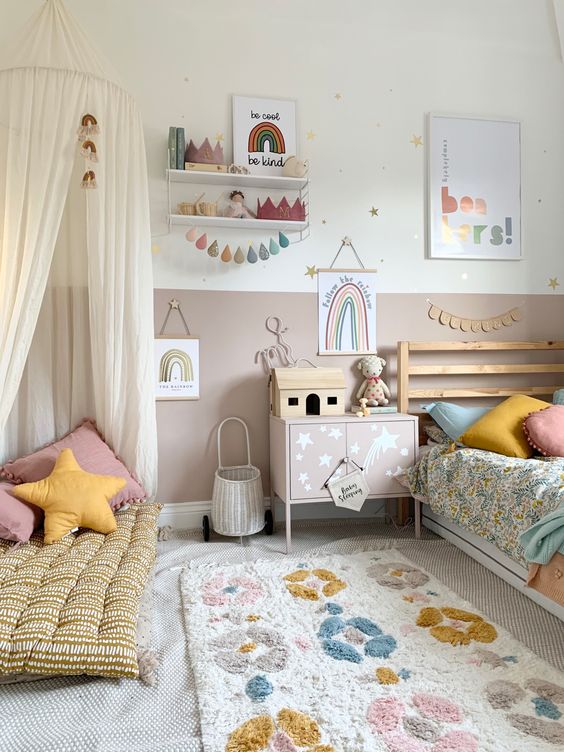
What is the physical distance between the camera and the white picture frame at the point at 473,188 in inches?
145

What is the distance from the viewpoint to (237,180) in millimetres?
3346

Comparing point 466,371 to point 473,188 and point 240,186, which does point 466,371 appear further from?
point 240,186

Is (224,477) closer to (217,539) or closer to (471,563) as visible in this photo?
(217,539)

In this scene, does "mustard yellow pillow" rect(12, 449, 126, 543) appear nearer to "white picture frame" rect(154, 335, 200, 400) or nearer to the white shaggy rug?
the white shaggy rug

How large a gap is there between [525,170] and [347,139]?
1.22m

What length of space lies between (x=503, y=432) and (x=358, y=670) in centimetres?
157

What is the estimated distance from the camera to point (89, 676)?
1.85 meters

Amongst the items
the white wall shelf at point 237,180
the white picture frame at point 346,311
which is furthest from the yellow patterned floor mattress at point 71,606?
the white wall shelf at point 237,180

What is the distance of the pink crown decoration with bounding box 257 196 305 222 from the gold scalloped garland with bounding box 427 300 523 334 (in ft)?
3.34

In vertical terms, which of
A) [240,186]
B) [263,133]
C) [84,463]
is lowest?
[84,463]

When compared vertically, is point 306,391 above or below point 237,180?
below

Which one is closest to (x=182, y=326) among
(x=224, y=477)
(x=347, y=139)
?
(x=224, y=477)

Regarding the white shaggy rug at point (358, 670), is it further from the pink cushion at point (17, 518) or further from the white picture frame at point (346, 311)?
the white picture frame at point (346, 311)

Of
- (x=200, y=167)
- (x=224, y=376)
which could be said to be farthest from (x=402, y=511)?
(x=200, y=167)
